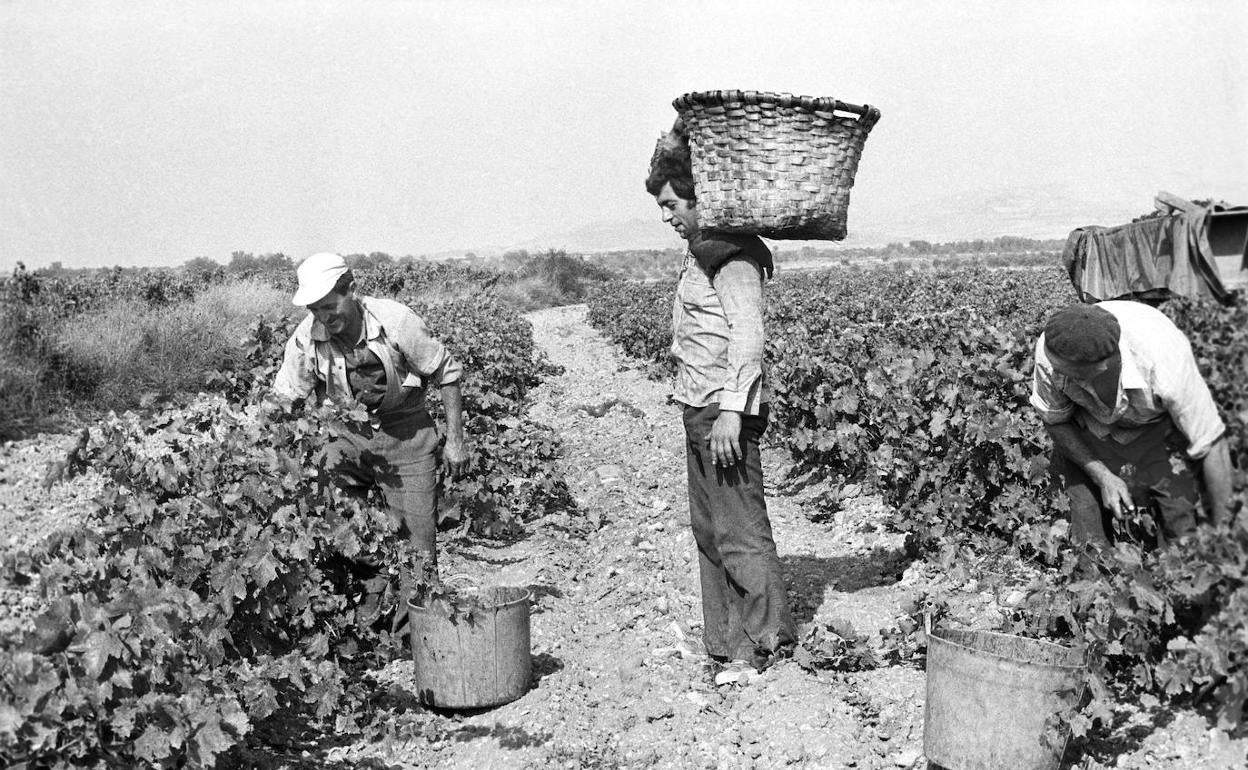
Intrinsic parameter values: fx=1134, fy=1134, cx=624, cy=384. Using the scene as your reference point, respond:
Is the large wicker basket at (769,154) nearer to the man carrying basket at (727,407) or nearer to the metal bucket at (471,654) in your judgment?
the man carrying basket at (727,407)

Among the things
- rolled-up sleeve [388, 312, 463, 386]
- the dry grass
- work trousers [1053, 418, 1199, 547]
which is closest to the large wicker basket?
work trousers [1053, 418, 1199, 547]

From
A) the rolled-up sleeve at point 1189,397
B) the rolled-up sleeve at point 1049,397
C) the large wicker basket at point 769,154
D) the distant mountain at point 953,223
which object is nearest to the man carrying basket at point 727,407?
the large wicker basket at point 769,154

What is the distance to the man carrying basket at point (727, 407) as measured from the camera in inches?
151

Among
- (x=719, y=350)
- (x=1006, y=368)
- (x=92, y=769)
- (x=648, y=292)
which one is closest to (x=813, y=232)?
(x=719, y=350)

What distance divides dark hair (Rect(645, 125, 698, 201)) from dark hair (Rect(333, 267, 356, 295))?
1123mm

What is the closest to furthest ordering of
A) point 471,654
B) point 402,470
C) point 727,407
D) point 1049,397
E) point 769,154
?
point 1049,397 < point 769,154 < point 727,407 < point 471,654 < point 402,470

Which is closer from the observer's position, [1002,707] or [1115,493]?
[1002,707]

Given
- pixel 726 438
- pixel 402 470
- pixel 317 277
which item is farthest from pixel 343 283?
pixel 726 438

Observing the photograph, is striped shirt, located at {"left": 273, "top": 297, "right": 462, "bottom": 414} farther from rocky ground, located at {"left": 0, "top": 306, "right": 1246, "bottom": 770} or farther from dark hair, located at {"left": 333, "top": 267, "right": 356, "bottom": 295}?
rocky ground, located at {"left": 0, "top": 306, "right": 1246, "bottom": 770}

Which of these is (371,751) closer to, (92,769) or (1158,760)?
(92,769)

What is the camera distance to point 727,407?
3.79 meters

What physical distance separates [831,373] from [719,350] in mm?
3935

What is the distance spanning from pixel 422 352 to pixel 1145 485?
253cm

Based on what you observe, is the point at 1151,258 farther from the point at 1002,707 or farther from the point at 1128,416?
the point at 1002,707
